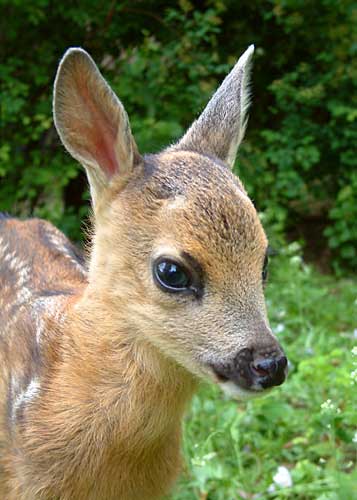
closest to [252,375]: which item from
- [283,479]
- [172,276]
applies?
[172,276]

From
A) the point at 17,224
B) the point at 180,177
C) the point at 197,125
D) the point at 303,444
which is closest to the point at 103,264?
the point at 180,177

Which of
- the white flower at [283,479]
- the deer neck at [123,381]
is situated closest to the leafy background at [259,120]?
the white flower at [283,479]

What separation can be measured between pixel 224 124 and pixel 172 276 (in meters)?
0.94

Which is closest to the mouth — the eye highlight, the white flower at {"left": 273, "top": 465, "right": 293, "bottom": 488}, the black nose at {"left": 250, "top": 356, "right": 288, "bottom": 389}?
the black nose at {"left": 250, "top": 356, "right": 288, "bottom": 389}

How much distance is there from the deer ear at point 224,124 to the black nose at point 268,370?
1094mm

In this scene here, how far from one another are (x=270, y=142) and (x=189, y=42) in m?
1.18

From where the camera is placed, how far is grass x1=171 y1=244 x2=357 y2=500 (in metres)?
4.07

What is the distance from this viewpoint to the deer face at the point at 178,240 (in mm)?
2895

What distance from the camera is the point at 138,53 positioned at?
730 centimetres

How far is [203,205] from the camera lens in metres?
3.05

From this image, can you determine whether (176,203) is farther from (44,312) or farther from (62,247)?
(62,247)

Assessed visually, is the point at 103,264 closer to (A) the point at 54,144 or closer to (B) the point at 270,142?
(A) the point at 54,144

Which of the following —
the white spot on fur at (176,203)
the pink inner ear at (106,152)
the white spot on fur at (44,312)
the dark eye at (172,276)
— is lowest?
the dark eye at (172,276)

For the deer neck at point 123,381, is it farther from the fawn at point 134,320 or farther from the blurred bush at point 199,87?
the blurred bush at point 199,87
